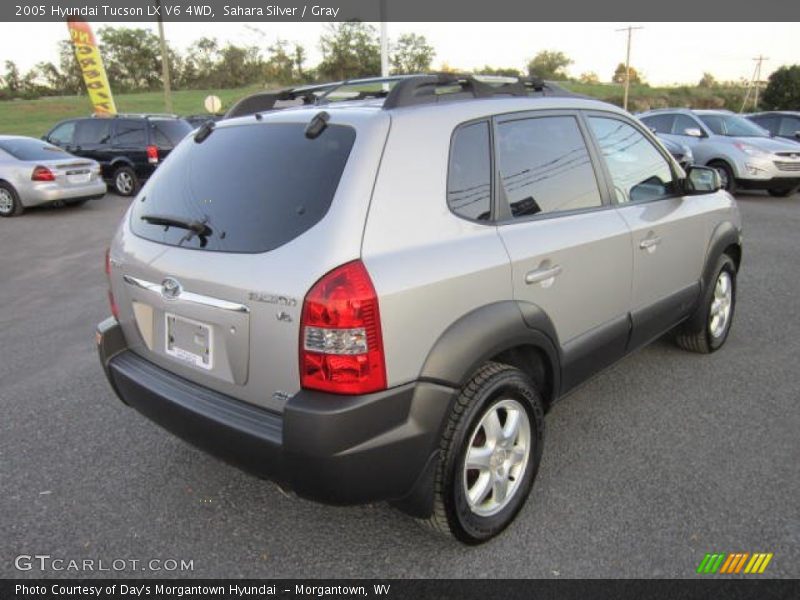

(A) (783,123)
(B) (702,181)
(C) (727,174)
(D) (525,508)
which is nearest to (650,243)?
(B) (702,181)

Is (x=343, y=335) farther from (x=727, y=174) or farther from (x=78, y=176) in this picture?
(x=727, y=174)

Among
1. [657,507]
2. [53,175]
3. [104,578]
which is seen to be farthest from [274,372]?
[53,175]

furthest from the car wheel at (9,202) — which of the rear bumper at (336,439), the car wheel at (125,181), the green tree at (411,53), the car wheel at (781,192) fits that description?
the green tree at (411,53)

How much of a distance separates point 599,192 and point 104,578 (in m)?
2.84

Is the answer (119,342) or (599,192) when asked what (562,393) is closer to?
(599,192)

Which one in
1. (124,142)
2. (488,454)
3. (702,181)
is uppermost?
(702,181)

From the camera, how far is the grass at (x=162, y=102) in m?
41.8

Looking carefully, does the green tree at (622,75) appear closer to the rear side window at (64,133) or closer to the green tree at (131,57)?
the green tree at (131,57)

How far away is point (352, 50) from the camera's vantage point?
154 feet

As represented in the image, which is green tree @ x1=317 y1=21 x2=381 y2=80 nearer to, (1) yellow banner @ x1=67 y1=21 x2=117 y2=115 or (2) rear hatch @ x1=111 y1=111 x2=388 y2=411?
(1) yellow banner @ x1=67 y1=21 x2=117 y2=115

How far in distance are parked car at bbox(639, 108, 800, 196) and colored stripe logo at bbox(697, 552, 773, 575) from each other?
431 inches

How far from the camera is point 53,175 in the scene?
1106 centimetres

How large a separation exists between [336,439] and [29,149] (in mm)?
11963

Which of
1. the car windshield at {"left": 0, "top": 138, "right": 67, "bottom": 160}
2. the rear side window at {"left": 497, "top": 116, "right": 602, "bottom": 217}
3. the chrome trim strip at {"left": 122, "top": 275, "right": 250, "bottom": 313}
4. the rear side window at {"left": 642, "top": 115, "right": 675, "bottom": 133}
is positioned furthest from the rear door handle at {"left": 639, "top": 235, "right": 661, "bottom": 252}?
the car windshield at {"left": 0, "top": 138, "right": 67, "bottom": 160}
